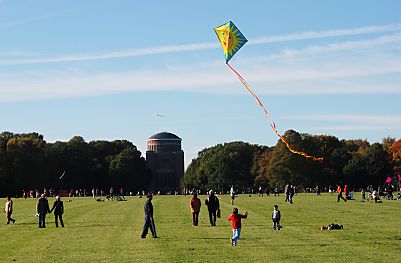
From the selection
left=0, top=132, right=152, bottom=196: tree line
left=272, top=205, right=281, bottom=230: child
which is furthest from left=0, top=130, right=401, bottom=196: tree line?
left=272, top=205, right=281, bottom=230: child

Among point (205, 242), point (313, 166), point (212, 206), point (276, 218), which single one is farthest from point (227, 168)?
point (205, 242)

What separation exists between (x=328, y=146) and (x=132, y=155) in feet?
166

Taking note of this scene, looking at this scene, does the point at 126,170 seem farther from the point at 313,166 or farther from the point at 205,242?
the point at 205,242

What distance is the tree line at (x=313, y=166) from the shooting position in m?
152

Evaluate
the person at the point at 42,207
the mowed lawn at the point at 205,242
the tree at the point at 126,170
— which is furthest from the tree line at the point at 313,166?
the person at the point at 42,207

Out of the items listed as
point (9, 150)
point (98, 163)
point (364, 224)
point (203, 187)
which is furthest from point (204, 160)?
point (364, 224)

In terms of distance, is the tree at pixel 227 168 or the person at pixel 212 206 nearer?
the person at pixel 212 206

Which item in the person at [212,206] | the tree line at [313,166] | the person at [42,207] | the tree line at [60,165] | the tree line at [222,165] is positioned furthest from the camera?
the tree line at [313,166]

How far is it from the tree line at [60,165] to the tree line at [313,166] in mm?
21847

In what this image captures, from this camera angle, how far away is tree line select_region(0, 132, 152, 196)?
150 metres

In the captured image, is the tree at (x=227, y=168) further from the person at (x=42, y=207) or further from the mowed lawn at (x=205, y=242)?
the person at (x=42, y=207)

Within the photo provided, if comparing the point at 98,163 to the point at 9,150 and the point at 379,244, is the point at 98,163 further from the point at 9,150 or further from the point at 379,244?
the point at 379,244

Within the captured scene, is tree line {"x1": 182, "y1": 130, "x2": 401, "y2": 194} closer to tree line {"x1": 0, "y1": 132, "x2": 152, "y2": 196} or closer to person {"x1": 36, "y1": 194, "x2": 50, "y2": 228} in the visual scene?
tree line {"x1": 0, "y1": 132, "x2": 152, "y2": 196}

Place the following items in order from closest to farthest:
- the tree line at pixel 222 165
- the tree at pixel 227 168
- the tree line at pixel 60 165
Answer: the tree line at pixel 60 165 < the tree line at pixel 222 165 < the tree at pixel 227 168
